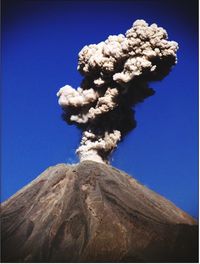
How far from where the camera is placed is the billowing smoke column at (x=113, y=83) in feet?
87.0

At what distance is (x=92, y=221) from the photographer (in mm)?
23188

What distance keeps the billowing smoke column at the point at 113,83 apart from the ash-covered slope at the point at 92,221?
1747 millimetres

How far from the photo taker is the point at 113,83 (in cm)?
2767

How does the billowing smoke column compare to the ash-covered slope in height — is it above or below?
above

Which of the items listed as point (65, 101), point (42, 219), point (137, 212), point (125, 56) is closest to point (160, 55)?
point (125, 56)

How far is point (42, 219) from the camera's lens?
23766 millimetres

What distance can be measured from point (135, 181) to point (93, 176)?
8.44ft

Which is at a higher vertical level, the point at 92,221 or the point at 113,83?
the point at 113,83

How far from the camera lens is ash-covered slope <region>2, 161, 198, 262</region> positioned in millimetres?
20875

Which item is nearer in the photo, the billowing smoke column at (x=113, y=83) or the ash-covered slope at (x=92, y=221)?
the ash-covered slope at (x=92, y=221)

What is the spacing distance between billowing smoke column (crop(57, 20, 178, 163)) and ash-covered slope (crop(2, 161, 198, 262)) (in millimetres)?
1747

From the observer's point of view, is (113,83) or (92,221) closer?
(92,221)

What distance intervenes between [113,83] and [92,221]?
299 inches

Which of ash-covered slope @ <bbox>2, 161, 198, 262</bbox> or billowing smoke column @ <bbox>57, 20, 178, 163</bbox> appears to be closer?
ash-covered slope @ <bbox>2, 161, 198, 262</bbox>
